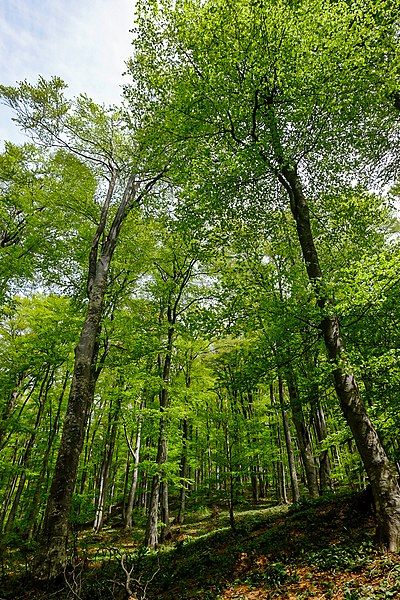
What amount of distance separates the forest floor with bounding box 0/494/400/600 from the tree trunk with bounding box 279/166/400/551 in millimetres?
473

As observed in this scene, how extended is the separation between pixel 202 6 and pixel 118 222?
5.56 m

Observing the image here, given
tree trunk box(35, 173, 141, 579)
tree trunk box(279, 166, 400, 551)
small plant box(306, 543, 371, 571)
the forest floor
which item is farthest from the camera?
tree trunk box(35, 173, 141, 579)

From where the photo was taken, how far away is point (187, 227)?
8.82 metres

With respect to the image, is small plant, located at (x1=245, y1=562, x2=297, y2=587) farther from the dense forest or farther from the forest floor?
the dense forest

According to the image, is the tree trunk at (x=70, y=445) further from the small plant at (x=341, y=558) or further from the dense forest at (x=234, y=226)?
the small plant at (x=341, y=558)

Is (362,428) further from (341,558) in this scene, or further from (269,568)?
(269,568)

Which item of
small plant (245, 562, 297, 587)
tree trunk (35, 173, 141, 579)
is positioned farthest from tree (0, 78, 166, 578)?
small plant (245, 562, 297, 587)

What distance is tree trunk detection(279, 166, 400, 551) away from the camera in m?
5.44

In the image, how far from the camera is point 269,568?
6188 mm

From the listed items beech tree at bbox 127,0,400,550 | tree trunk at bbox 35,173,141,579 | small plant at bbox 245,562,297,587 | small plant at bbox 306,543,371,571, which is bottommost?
small plant at bbox 245,562,297,587

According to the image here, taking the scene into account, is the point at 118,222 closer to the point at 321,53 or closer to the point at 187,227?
the point at 187,227

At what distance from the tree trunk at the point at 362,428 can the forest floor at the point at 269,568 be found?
0.47 meters

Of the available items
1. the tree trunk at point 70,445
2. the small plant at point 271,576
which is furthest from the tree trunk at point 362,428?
the tree trunk at point 70,445

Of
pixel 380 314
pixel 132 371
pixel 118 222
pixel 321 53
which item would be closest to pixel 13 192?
pixel 118 222
